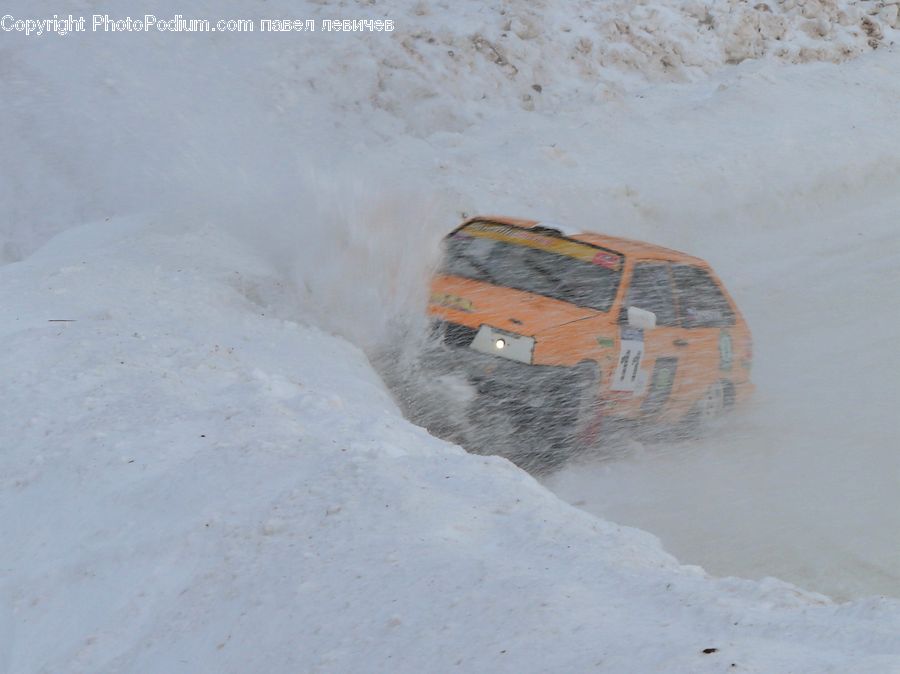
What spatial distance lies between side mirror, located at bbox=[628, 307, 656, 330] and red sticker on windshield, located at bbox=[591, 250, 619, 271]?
0.44 meters

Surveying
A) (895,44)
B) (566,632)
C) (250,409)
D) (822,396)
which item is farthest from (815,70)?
(566,632)

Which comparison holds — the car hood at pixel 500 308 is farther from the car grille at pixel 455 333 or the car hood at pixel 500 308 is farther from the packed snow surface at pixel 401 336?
the packed snow surface at pixel 401 336

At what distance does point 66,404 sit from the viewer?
4832mm

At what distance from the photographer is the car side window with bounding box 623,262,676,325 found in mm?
7168

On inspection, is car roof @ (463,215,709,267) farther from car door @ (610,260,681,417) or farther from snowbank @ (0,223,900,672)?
snowbank @ (0,223,900,672)

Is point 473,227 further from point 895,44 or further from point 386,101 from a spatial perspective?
point 895,44

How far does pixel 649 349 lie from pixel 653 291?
53 cm

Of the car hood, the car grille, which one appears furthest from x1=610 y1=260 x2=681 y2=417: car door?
the car grille

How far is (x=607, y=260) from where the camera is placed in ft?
23.8

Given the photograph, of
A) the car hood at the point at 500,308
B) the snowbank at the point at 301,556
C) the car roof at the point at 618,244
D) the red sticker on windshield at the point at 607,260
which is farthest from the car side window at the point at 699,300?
the snowbank at the point at 301,556

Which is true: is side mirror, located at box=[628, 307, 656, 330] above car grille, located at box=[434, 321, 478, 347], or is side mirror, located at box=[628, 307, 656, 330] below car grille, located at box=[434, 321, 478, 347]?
above

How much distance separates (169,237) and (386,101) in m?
5.29

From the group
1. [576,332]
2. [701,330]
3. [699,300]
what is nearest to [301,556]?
[576,332]

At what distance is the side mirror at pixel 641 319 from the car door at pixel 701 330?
2.32ft
